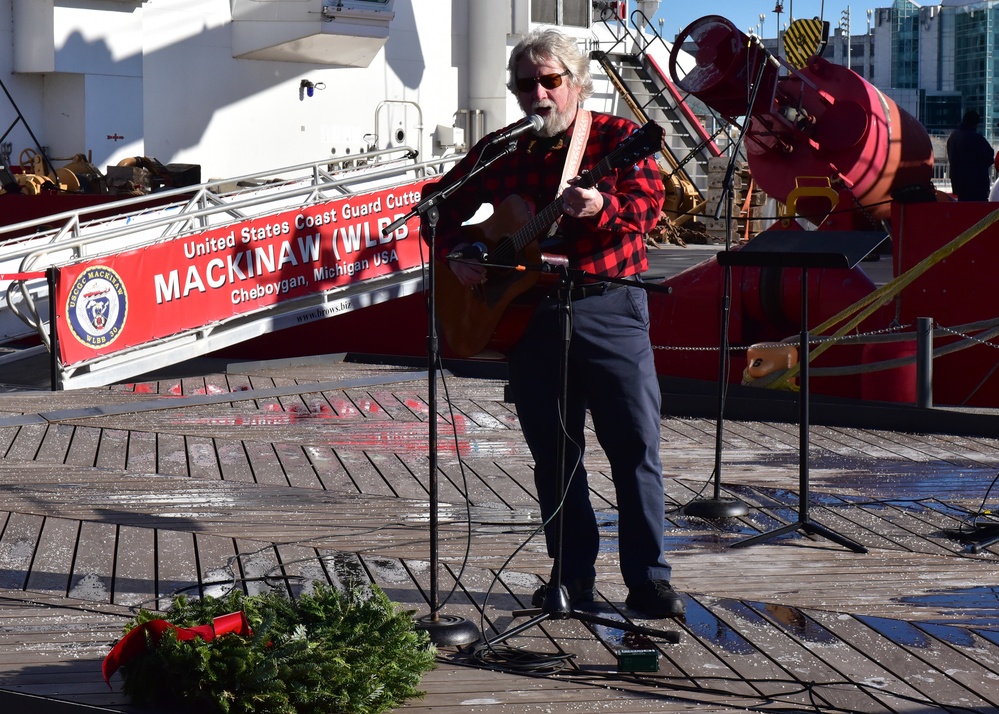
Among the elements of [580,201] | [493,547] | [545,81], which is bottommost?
[493,547]

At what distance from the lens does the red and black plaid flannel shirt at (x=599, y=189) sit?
3.91 meters

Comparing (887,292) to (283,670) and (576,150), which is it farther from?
(283,670)

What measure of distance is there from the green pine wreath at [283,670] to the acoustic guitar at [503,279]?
1.03 metres

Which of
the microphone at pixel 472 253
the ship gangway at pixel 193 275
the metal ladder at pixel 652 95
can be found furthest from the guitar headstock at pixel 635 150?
the metal ladder at pixel 652 95

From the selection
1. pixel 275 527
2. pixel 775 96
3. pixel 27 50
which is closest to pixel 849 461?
pixel 275 527

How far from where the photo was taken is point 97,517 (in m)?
5.48

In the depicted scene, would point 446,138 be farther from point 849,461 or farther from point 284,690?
point 284,690

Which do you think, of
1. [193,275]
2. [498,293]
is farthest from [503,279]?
[193,275]

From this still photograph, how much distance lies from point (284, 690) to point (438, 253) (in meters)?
1.54

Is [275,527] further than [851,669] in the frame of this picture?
Yes

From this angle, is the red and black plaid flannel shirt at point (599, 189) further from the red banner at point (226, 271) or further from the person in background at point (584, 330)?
the red banner at point (226, 271)

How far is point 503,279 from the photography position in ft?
13.4

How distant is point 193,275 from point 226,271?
338mm

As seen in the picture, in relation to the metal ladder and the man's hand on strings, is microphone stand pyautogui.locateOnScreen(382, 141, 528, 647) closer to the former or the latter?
the man's hand on strings
